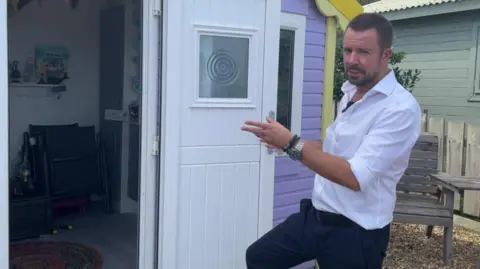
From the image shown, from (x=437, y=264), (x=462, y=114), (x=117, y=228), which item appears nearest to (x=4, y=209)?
(x=117, y=228)

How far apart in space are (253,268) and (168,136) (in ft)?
3.07

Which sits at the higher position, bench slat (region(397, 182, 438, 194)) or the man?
the man

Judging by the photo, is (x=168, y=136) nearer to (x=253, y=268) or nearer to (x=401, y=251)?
(x=253, y=268)

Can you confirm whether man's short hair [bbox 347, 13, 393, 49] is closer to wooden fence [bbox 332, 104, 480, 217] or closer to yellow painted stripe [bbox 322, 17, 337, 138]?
yellow painted stripe [bbox 322, 17, 337, 138]

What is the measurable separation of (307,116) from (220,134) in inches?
44.9

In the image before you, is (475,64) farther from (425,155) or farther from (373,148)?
(373,148)

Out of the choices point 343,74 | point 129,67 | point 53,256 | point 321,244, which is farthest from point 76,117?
point 321,244

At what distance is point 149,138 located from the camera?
9.66 feet

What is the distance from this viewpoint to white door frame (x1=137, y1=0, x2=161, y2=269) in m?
2.88

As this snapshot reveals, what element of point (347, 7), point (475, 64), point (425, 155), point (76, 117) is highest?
point (347, 7)

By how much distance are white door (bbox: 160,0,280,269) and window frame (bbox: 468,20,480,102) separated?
5058 millimetres

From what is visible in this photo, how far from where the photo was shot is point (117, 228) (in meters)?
4.90

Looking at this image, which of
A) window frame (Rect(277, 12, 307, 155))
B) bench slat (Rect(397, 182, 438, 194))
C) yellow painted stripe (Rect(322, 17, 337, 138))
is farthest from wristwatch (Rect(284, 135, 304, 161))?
bench slat (Rect(397, 182, 438, 194))

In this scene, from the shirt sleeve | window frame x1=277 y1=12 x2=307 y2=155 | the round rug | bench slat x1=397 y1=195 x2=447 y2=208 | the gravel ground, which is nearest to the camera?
the shirt sleeve
